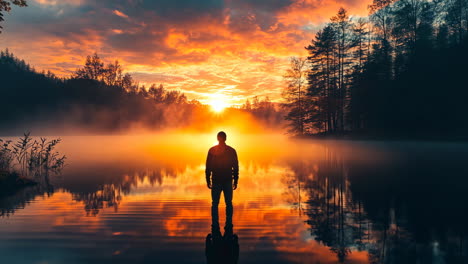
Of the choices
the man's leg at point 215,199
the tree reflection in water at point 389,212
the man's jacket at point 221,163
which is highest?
the man's jacket at point 221,163

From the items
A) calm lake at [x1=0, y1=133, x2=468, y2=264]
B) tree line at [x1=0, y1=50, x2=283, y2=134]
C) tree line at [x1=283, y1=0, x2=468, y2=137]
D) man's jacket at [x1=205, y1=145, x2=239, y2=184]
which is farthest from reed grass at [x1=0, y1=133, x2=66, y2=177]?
tree line at [x1=0, y1=50, x2=283, y2=134]

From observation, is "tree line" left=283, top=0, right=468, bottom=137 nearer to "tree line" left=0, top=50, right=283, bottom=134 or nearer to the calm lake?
the calm lake

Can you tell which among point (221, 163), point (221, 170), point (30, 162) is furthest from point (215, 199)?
point (30, 162)

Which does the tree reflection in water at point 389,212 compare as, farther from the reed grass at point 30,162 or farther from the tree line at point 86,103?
the tree line at point 86,103

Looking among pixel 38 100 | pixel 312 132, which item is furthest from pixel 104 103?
pixel 312 132

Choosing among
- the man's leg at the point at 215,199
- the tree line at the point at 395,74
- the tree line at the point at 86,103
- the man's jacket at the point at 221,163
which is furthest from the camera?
the tree line at the point at 86,103

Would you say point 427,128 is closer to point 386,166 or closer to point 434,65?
point 434,65

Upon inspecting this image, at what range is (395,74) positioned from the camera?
4225 centimetres

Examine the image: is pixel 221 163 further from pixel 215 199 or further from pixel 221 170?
pixel 215 199

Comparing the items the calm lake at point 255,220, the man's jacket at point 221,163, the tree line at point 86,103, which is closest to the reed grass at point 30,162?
the calm lake at point 255,220

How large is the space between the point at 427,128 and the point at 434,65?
926 cm

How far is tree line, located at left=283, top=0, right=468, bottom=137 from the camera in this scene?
38031 mm

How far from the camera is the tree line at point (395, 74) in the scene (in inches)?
1497

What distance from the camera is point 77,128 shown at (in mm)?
94125
